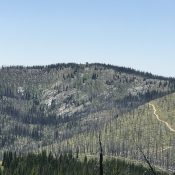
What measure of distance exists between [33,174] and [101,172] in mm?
184257

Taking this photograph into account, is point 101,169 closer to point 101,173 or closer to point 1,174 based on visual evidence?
point 101,173

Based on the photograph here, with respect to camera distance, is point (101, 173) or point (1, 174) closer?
point (101, 173)

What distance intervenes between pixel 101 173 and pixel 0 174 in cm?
18350

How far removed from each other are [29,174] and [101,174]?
624ft

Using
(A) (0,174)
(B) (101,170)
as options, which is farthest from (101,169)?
(A) (0,174)

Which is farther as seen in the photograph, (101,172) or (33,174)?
(33,174)

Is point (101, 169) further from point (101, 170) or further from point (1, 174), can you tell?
point (1, 174)

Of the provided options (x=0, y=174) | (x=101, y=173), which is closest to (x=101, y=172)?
(x=101, y=173)

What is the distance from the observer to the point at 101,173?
1497cm

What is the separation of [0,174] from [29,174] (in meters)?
14.3

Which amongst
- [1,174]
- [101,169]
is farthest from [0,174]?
[101,169]

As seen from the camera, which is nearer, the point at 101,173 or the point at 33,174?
the point at 101,173

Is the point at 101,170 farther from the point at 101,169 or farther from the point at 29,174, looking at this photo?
the point at 29,174

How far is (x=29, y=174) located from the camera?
19962 centimetres
